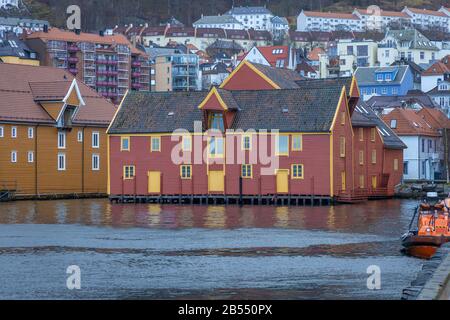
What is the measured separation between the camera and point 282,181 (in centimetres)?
7450

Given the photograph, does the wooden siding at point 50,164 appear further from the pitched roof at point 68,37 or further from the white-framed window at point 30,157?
the pitched roof at point 68,37

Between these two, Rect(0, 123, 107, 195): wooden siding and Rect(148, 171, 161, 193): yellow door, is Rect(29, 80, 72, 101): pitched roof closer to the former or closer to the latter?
Result: Rect(0, 123, 107, 195): wooden siding

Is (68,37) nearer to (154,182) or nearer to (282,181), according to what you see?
(154,182)

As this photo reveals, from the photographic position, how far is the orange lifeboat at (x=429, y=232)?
3972 centimetres

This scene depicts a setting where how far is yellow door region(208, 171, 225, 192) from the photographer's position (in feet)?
250

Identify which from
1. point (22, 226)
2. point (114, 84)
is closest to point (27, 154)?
point (22, 226)

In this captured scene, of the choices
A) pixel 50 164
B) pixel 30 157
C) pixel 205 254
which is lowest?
pixel 205 254

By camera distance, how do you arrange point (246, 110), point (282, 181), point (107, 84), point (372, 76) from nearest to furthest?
point (282, 181) → point (246, 110) → point (372, 76) → point (107, 84)

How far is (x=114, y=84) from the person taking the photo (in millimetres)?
171000

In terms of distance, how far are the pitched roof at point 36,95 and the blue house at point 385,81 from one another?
66636mm

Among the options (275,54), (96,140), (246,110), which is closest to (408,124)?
(96,140)

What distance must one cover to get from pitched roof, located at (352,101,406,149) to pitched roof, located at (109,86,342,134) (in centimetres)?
662

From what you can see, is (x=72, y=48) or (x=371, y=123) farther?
(x=72, y=48)

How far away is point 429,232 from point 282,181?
110 ft
